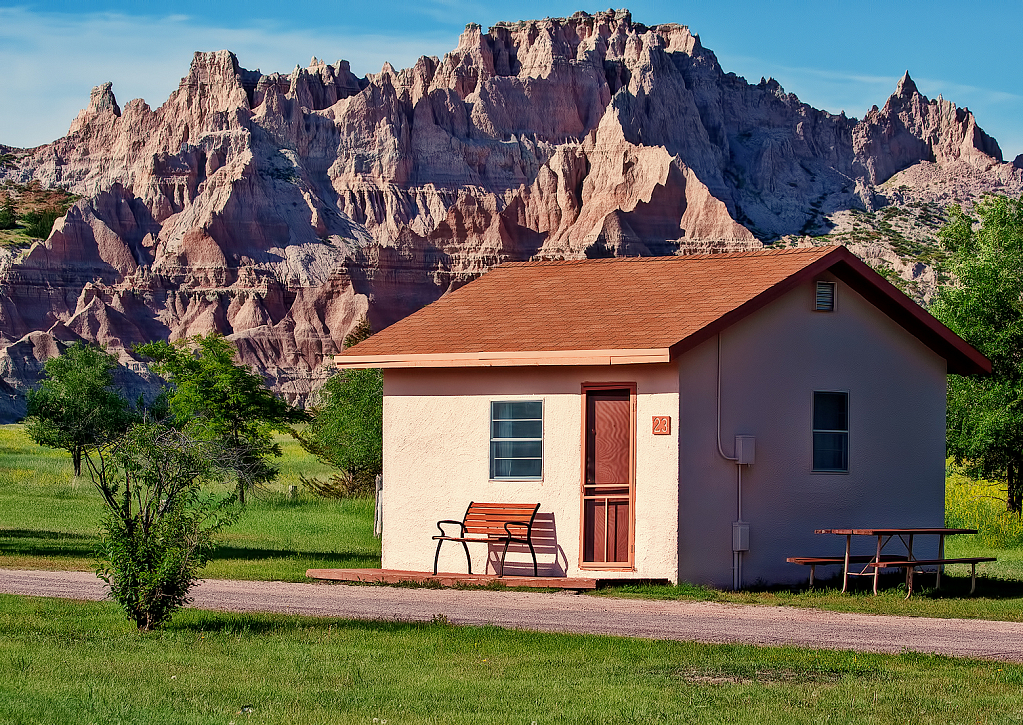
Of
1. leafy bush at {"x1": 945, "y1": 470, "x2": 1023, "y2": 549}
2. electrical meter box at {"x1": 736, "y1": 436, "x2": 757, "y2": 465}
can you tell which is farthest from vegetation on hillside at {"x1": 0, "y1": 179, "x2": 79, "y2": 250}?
electrical meter box at {"x1": 736, "y1": 436, "x2": 757, "y2": 465}

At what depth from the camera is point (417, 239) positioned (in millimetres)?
→ 142750

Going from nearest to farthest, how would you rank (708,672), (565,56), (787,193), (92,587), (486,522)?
1. (708,672)
2. (92,587)
3. (486,522)
4. (787,193)
5. (565,56)

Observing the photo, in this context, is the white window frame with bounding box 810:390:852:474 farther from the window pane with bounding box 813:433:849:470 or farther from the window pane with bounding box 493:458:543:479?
the window pane with bounding box 493:458:543:479

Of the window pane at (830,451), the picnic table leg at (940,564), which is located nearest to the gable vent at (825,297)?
the window pane at (830,451)

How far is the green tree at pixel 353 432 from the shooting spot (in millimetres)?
33634

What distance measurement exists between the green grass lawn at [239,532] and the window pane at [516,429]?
3064 mm

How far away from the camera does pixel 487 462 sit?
1822cm

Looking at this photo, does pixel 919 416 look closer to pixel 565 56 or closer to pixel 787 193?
pixel 787 193

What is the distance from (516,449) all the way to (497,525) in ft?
3.29

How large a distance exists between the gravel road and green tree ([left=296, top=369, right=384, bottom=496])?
16.0 metres

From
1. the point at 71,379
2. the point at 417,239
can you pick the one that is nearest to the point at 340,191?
the point at 417,239

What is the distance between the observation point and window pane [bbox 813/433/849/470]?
1811 centimetres

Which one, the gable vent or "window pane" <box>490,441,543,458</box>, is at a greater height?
the gable vent

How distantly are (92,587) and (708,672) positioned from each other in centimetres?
870
